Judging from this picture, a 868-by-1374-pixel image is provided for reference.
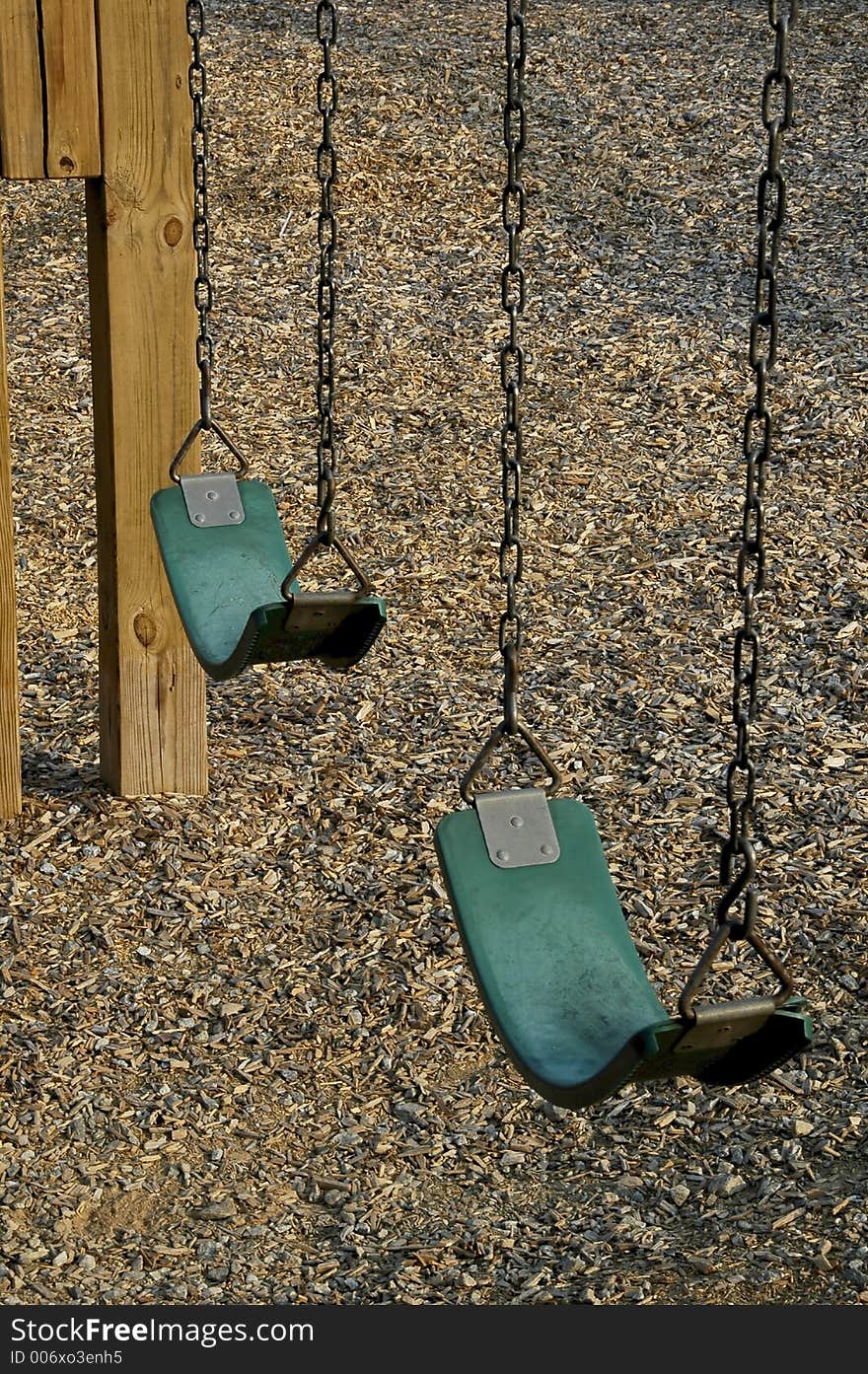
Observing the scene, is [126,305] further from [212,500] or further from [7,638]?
[7,638]

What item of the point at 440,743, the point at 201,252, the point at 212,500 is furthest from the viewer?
the point at 440,743

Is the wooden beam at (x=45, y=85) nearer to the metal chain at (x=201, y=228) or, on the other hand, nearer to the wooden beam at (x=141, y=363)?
the wooden beam at (x=141, y=363)

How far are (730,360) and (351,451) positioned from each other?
1.66 m

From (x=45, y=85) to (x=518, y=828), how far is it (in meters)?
2.17

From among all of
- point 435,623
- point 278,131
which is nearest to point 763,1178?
point 435,623

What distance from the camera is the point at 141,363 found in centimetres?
409

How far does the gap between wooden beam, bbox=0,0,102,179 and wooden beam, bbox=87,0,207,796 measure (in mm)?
45

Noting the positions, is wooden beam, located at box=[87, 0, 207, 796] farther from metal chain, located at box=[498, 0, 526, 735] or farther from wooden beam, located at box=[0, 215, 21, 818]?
metal chain, located at box=[498, 0, 526, 735]

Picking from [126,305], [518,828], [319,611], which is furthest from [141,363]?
[518,828]

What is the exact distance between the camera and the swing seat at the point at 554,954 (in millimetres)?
2496

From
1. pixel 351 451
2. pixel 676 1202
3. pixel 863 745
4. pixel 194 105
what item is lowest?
pixel 676 1202

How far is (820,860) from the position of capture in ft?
14.0

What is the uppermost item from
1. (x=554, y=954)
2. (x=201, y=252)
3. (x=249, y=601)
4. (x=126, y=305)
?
(x=201, y=252)

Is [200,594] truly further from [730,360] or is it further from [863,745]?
[730,360]
